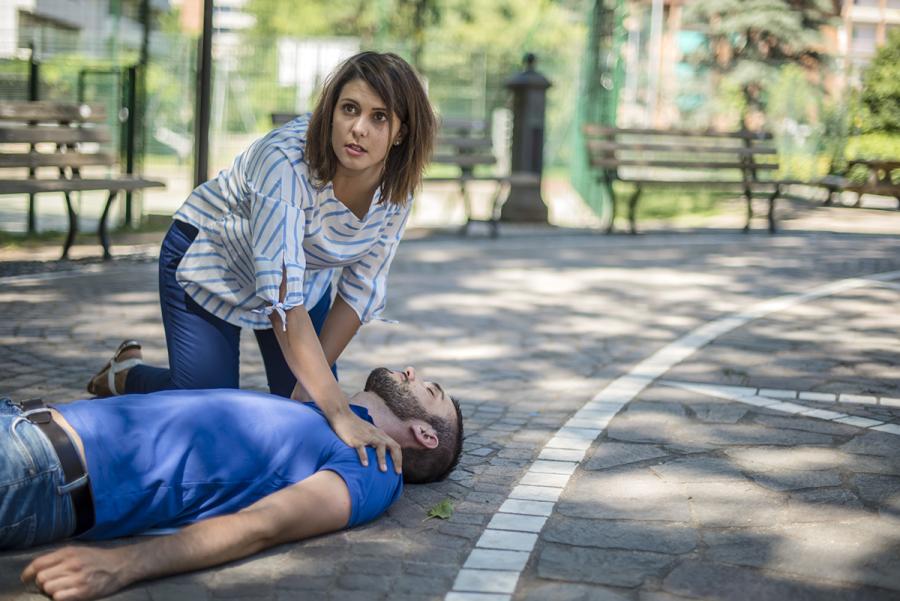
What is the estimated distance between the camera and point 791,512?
4.09 meters

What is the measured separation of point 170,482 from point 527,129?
12.2 metres

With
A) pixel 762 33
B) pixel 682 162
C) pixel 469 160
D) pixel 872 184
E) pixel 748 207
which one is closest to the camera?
pixel 469 160

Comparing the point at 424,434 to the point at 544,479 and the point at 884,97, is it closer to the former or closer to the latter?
the point at 544,479

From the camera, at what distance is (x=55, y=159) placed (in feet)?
31.9

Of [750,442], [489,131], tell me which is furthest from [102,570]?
[489,131]

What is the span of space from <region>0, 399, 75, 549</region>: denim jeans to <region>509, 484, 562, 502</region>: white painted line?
1607 mm

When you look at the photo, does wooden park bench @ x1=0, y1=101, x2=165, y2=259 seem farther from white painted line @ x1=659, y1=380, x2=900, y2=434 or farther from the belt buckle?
the belt buckle

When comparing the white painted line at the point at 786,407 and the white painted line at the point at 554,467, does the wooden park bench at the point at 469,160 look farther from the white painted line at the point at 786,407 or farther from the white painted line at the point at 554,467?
the white painted line at the point at 554,467

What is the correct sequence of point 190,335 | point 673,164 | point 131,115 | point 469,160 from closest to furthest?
point 190,335 < point 131,115 < point 469,160 < point 673,164

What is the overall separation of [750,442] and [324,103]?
2352mm

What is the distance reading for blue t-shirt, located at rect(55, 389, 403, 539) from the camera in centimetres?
346

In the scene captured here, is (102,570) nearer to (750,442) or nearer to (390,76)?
(390,76)

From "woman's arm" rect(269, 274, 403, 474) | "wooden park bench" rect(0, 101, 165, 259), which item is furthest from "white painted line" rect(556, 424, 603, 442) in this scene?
"wooden park bench" rect(0, 101, 165, 259)

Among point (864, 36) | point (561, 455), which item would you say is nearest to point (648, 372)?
point (561, 455)
